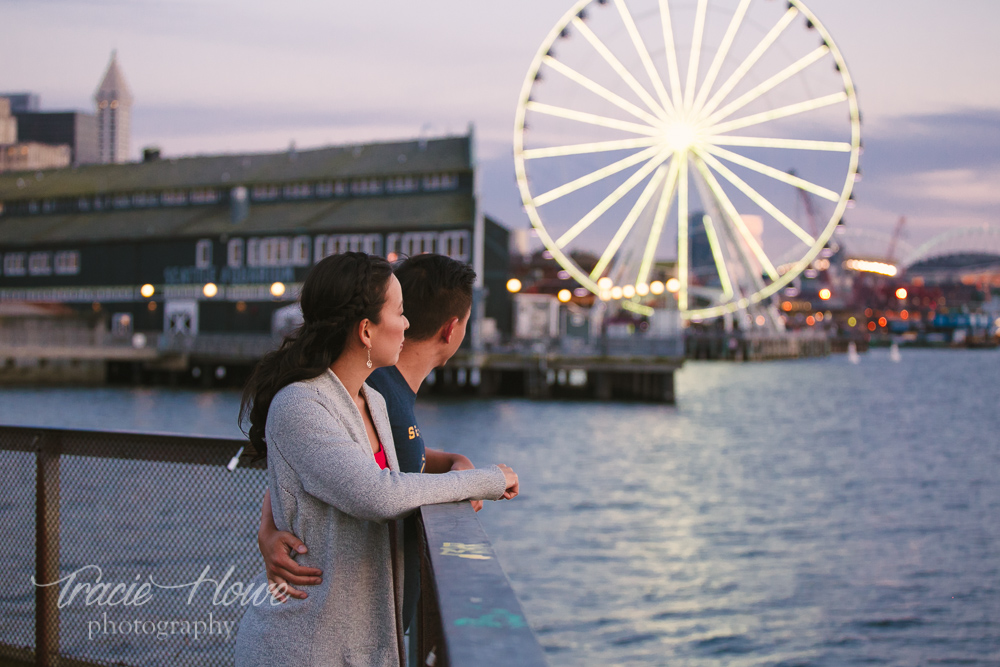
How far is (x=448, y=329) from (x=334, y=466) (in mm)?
871

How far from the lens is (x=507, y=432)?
96.0 feet

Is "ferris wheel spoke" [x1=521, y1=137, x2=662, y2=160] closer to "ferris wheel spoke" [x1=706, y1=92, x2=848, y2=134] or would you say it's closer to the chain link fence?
"ferris wheel spoke" [x1=706, y1=92, x2=848, y2=134]

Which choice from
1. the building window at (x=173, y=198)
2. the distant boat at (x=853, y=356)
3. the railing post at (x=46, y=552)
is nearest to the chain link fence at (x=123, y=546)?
the railing post at (x=46, y=552)

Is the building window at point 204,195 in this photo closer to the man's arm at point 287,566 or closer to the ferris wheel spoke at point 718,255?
the ferris wheel spoke at point 718,255

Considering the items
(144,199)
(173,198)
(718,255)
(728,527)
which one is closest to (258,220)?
(173,198)

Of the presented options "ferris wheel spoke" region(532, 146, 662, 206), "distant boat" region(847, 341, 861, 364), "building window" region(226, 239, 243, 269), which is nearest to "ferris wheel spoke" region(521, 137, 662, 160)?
"ferris wheel spoke" region(532, 146, 662, 206)

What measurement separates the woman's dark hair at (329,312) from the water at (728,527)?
799 centimetres

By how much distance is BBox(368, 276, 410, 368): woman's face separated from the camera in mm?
2516

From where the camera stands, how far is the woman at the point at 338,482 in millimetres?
2281

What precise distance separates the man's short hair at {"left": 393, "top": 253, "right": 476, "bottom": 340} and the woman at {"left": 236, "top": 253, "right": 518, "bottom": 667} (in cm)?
42

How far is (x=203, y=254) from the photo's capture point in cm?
5056

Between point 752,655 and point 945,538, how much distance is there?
726 centimetres

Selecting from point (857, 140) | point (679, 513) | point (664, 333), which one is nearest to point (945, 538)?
point (679, 513)

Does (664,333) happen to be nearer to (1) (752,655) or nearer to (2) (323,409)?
(1) (752,655)
